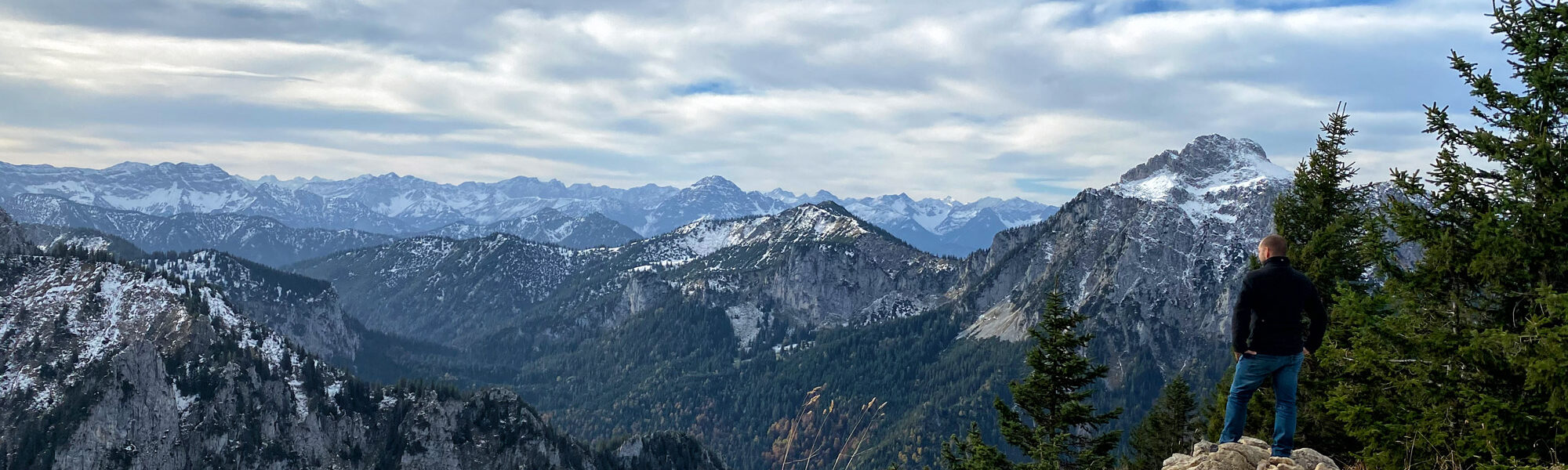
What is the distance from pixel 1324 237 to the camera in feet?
81.4

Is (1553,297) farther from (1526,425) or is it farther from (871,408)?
(871,408)

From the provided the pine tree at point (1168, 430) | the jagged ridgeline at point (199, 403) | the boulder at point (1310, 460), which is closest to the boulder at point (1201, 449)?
the boulder at point (1310, 460)

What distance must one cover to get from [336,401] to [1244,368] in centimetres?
19095

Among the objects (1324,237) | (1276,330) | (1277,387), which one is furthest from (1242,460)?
(1324,237)

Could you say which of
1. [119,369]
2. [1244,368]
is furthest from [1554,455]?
[119,369]

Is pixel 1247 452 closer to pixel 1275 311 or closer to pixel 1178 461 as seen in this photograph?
pixel 1178 461

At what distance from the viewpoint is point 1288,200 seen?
28.0 m

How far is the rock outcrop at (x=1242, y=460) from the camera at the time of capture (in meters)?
14.0

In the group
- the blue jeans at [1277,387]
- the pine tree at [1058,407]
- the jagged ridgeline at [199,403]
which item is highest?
the blue jeans at [1277,387]

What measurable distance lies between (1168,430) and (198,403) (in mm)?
184695

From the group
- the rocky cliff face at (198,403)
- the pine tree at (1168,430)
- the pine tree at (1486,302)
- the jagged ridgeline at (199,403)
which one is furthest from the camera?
the rocky cliff face at (198,403)

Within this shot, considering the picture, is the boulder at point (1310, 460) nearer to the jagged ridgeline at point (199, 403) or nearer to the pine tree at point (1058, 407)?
the pine tree at point (1058, 407)

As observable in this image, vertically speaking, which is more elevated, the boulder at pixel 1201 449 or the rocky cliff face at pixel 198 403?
the boulder at pixel 1201 449

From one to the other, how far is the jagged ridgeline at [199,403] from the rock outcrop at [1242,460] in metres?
160
